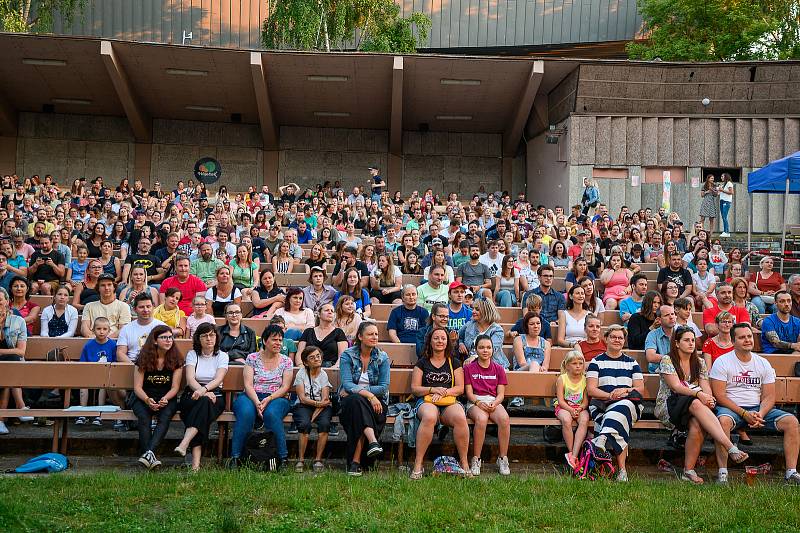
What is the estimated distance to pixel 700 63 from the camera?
22.1 meters

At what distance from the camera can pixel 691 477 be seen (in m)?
6.50

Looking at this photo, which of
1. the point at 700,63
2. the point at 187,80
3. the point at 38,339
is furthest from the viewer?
the point at 187,80

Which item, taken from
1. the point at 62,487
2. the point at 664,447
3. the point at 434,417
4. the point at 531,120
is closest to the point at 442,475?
the point at 434,417

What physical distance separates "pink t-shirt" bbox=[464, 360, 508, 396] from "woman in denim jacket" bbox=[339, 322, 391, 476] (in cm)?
74

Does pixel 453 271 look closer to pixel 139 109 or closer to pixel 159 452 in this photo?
pixel 159 452

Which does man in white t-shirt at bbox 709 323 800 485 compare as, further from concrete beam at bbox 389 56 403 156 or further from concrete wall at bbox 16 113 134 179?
concrete wall at bbox 16 113 134 179

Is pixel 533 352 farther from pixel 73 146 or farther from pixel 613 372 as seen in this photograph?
pixel 73 146

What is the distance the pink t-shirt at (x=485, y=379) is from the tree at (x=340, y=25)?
832 inches

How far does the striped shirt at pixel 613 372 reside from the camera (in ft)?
23.2

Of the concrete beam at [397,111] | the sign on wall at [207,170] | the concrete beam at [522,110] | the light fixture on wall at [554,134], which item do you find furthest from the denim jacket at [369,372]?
the sign on wall at [207,170]

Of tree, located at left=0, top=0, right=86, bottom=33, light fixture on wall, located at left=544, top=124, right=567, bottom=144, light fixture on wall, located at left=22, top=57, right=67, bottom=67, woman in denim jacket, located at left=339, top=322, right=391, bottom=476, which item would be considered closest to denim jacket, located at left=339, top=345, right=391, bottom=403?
woman in denim jacket, located at left=339, top=322, right=391, bottom=476

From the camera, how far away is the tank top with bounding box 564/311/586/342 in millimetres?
8850

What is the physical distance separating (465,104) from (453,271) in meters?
14.9

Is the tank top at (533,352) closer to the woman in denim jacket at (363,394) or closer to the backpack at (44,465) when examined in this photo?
the woman in denim jacket at (363,394)
